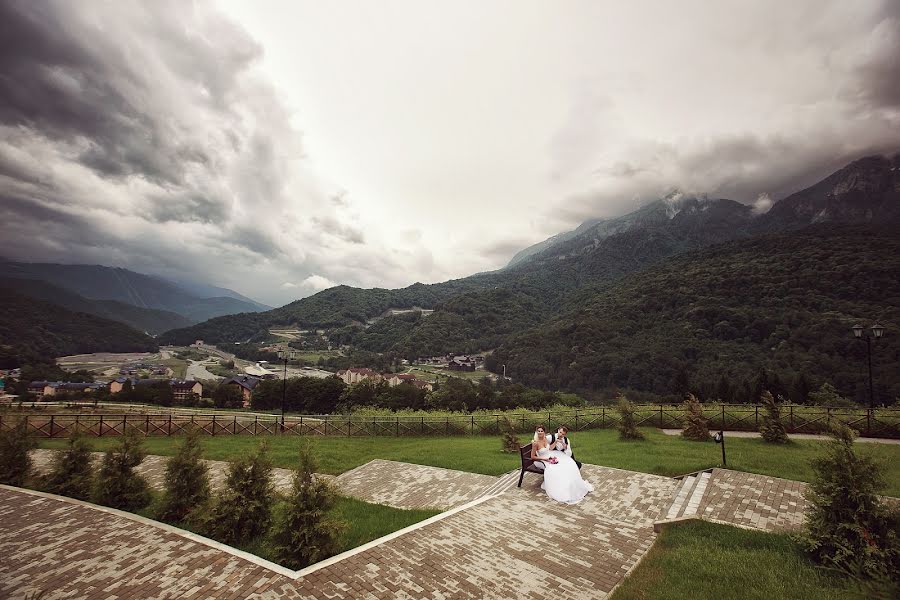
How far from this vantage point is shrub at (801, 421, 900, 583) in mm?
5309

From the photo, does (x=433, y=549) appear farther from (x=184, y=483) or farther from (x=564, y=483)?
(x=184, y=483)

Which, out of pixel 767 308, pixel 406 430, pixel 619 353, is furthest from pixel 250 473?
pixel 767 308

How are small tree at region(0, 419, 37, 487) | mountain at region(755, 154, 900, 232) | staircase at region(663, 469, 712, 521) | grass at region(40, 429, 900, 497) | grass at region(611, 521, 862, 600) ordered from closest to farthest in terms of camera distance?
grass at region(611, 521, 862, 600) → staircase at region(663, 469, 712, 521) → grass at region(40, 429, 900, 497) → small tree at region(0, 419, 37, 487) → mountain at region(755, 154, 900, 232)

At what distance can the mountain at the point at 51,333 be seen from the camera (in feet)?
323

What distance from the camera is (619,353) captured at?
72.1m

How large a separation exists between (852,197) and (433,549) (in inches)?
7099

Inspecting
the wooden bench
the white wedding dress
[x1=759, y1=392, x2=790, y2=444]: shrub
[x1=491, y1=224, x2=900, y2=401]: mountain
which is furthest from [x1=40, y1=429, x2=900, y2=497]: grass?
[x1=491, y1=224, x2=900, y2=401]: mountain

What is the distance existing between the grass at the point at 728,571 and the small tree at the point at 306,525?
4.75 metres

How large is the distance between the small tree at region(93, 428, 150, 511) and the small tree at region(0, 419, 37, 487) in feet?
13.2

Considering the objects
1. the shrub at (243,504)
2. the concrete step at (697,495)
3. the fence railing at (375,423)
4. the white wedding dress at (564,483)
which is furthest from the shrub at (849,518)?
the fence railing at (375,423)

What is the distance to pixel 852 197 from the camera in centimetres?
12369

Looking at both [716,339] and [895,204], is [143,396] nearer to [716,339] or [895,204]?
[716,339]

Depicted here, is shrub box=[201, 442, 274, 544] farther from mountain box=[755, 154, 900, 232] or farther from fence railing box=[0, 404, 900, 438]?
mountain box=[755, 154, 900, 232]

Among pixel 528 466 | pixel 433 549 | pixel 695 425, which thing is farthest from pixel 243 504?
pixel 695 425
